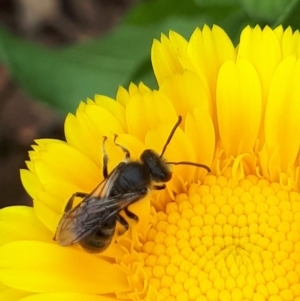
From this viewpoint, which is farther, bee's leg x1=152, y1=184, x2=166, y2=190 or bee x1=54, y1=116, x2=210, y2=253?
bee's leg x1=152, y1=184, x2=166, y2=190

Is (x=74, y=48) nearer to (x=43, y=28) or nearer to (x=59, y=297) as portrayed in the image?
(x=43, y=28)

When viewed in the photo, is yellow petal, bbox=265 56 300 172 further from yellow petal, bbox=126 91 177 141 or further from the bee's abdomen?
the bee's abdomen

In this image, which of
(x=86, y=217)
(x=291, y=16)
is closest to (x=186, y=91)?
(x=86, y=217)

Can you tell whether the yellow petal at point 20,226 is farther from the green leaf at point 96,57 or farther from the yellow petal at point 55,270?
the green leaf at point 96,57

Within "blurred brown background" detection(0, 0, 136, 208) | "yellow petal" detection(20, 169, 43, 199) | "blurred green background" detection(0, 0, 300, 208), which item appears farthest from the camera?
"blurred brown background" detection(0, 0, 136, 208)

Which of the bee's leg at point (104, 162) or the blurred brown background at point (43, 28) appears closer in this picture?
the bee's leg at point (104, 162)

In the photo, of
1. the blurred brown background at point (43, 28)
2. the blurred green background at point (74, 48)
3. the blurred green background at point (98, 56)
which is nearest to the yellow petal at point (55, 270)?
the blurred green background at point (74, 48)

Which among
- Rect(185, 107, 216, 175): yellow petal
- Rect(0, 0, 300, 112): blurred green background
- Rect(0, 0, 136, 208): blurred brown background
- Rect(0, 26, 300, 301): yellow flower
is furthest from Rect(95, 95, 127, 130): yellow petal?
Rect(0, 0, 136, 208): blurred brown background
